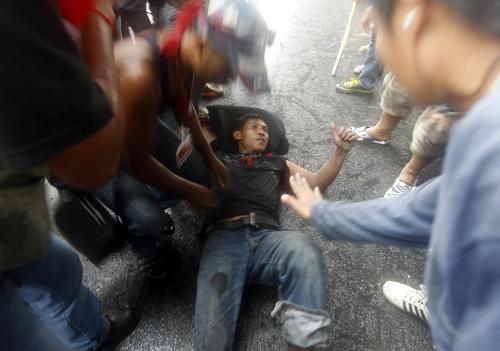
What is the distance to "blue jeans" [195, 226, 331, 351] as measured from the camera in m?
0.92

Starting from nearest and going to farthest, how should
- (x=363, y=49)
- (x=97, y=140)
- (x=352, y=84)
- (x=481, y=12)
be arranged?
(x=481, y=12)
(x=97, y=140)
(x=352, y=84)
(x=363, y=49)

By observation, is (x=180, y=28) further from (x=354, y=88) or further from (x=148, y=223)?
(x=354, y=88)

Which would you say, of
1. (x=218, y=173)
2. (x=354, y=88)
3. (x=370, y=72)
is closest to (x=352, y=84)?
(x=354, y=88)

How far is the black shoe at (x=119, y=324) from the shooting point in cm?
96

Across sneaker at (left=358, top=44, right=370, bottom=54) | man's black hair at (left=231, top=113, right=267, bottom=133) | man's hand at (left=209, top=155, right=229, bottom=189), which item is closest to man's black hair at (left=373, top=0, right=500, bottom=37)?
man's hand at (left=209, top=155, right=229, bottom=189)

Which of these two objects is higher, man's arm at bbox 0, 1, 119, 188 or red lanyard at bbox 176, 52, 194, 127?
man's arm at bbox 0, 1, 119, 188

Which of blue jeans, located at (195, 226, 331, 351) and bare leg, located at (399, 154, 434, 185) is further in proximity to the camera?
bare leg, located at (399, 154, 434, 185)

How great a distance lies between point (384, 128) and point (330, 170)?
68 cm

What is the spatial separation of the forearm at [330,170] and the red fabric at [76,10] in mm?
999

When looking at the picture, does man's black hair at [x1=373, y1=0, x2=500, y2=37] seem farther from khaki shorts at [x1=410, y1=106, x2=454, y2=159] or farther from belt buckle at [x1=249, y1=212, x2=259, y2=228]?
khaki shorts at [x1=410, y1=106, x2=454, y2=159]

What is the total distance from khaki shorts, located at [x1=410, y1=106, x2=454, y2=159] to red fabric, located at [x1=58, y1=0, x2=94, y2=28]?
1.24 m

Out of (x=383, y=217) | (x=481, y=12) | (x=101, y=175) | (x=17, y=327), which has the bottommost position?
(x=17, y=327)

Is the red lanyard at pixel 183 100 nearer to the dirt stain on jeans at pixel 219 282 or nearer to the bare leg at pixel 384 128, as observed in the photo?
the dirt stain on jeans at pixel 219 282

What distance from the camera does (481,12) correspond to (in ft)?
1.07
